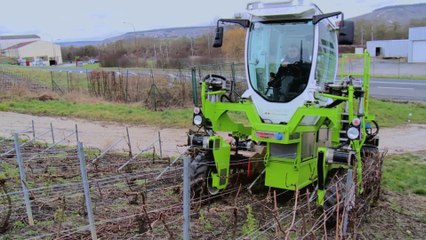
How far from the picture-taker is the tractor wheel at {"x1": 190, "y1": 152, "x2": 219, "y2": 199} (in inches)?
246

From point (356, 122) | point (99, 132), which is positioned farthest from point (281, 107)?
point (99, 132)

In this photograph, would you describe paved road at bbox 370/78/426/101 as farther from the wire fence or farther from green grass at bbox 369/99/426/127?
the wire fence

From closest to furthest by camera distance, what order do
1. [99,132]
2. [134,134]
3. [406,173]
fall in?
1. [406,173]
2. [134,134]
3. [99,132]

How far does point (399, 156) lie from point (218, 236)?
22.0ft

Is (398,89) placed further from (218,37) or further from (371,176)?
(218,37)

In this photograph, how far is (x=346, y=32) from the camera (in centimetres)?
571

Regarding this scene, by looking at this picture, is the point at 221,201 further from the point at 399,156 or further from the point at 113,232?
the point at 399,156

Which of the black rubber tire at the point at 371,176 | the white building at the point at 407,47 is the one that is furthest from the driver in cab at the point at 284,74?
the white building at the point at 407,47

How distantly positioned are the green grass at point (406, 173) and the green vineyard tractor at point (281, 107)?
1.04 m

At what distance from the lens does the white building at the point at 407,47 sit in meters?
45.8

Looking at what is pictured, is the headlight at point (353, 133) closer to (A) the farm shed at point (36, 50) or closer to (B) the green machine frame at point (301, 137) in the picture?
(B) the green machine frame at point (301, 137)

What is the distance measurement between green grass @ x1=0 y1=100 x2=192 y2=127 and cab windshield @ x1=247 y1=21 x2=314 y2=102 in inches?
295

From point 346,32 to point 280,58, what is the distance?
116cm

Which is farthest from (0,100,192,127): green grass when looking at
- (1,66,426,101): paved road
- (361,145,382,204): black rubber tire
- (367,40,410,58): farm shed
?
(367,40,410,58): farm shed
